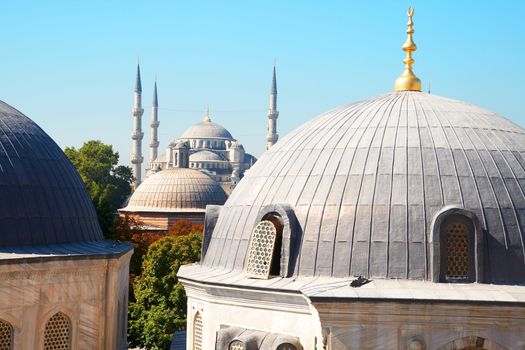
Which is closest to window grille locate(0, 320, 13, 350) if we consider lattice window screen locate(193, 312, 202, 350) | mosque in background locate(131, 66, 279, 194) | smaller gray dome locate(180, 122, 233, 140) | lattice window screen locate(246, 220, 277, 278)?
lattice window screen locate(193, 312, 202, 350)

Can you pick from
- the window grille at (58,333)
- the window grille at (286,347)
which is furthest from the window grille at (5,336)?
the window grille at (286,347)

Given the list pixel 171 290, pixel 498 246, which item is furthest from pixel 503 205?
pixel 171 290

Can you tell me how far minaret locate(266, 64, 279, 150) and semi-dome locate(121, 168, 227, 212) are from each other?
5785 centimetres

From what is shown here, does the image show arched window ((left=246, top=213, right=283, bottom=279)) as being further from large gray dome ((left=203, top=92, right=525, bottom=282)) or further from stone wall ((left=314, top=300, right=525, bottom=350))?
stone wall ((left=314, top=300, right=525, bottom=350))

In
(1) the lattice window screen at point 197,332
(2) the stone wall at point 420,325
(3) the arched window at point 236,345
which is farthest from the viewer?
(1) the lattice window screen at point 197,332

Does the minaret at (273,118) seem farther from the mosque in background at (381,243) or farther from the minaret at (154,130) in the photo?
the mosque in background at (381,243)

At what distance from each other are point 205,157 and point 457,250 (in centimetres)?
11991

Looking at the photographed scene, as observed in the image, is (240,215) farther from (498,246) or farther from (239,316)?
(498,246)

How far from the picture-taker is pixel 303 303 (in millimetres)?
17922

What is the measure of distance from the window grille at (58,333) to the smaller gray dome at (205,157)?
113828 millimetres

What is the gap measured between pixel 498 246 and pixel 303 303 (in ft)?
12.5

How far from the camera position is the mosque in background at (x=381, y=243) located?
1662cm

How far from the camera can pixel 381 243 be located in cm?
1777

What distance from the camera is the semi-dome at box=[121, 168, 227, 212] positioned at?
71.9 metres
